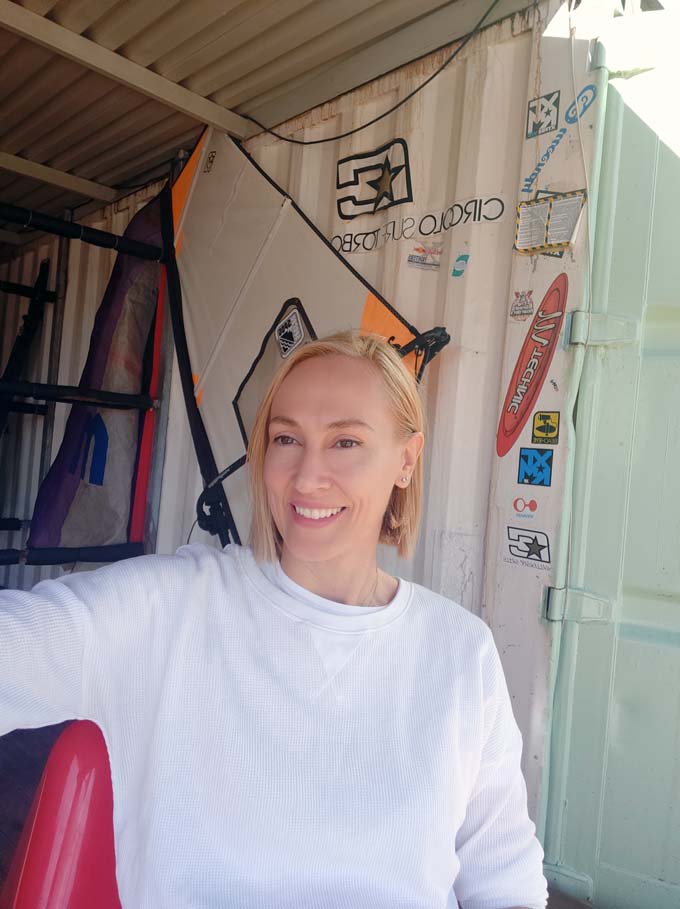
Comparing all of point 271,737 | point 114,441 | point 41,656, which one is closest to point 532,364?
point 271,737

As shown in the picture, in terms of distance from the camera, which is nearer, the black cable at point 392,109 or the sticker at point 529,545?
the sticker at point 529,545

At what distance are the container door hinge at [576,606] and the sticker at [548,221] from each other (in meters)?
1.10

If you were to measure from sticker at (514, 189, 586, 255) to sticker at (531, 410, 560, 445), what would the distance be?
1.77 feet

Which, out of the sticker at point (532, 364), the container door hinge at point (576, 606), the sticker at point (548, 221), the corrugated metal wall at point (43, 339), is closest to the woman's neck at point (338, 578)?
the container door hinge at point (576, 606)

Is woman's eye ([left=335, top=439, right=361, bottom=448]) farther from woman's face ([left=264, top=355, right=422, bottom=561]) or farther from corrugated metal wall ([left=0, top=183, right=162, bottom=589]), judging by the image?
corrugated metal wall ([left=0, top=183, right=162, bottom=589])

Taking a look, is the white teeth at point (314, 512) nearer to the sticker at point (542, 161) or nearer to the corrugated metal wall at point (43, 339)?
the sticker at point (542, 161)

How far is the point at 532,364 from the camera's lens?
2.25 m

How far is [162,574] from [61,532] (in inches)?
119

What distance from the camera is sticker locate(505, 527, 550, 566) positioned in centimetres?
219

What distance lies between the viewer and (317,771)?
105cm

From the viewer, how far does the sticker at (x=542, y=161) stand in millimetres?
2228

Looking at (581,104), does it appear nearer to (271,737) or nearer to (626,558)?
(626,558)

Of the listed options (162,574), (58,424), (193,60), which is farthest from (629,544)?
(58,424)

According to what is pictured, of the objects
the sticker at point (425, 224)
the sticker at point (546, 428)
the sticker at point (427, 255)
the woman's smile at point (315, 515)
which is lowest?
the woman's smile at point (315, 515)
